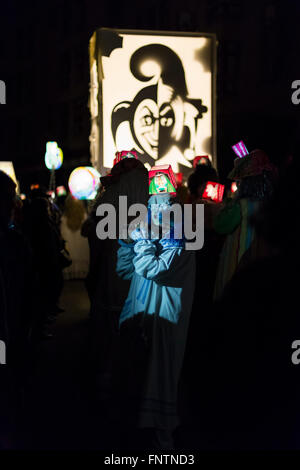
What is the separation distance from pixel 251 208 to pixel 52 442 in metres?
2.66

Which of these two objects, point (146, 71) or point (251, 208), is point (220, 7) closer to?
point (146, 71)

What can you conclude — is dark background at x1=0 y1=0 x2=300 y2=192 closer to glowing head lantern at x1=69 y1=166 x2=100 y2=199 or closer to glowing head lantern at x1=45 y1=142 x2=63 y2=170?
glowing head lantern at x1=69 y1=166 x2=100 y2=199

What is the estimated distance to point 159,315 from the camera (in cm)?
471

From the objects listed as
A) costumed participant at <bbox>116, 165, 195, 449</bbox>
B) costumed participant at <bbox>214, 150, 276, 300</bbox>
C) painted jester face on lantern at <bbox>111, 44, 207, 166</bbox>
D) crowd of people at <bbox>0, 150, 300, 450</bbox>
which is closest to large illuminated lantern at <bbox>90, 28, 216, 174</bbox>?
painted jester face on lantern at <bbox>111, 44, 207, 166</bbox>

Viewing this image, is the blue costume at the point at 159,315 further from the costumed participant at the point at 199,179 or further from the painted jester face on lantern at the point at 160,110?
the painted jester face on lantern at the point at 160,110

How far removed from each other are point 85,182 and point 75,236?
16.5ft

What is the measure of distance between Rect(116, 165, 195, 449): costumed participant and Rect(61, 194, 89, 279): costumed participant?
10061 millimetres

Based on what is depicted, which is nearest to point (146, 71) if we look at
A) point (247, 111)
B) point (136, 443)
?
point (136, 443)

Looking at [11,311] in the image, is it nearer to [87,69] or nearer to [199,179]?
[199,179]

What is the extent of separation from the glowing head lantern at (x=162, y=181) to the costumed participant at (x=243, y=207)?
69 cm

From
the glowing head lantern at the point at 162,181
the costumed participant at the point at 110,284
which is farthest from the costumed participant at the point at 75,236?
the glowing head lantern at the point at 162,181

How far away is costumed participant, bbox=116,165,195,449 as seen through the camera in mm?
4512

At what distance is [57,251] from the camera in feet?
31.7

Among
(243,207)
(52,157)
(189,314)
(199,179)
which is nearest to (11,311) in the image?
(189,314)
